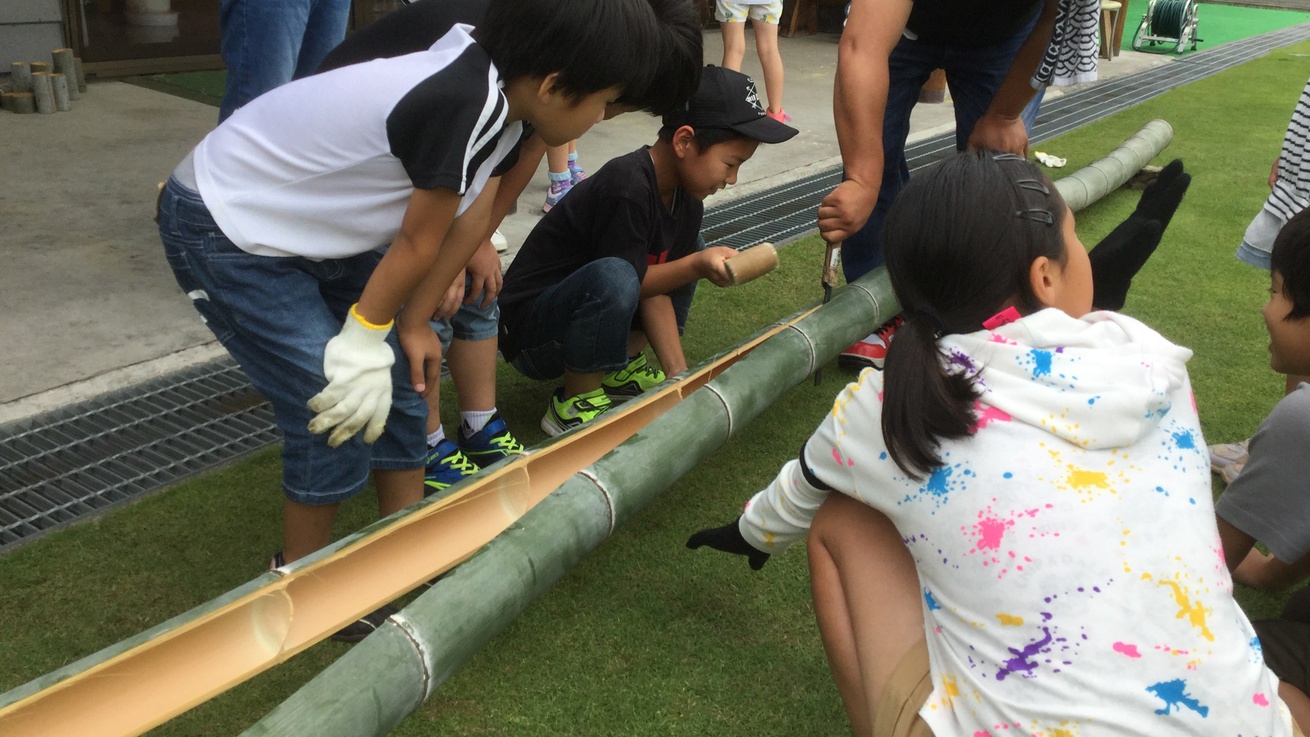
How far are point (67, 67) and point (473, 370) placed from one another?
406 cm

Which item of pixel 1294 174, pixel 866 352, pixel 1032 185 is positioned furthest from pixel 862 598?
pixel 1294 174

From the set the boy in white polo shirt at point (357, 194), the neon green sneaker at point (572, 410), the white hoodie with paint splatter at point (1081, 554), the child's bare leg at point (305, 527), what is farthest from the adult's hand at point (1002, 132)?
the child's bare leg at point (305, 527)

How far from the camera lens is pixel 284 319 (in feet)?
6.27

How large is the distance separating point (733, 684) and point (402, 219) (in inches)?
39.2

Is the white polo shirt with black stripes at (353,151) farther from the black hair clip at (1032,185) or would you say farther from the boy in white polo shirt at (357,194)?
the black hair clip at (1032,185)

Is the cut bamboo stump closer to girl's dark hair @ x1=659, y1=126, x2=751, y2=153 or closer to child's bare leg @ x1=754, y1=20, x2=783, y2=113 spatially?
child's bare leg @ x1=754, y1=20, x2=783, y2=113

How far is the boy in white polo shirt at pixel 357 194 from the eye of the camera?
179 centimetres

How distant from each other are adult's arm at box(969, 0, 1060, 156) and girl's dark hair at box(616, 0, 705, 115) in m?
1.18

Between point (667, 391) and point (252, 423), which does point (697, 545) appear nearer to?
point (667, 391)

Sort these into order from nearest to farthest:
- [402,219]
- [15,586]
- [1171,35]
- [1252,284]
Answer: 1. [402,219]
2. [15,586]
3. [1252,284]
4. [1171,35]

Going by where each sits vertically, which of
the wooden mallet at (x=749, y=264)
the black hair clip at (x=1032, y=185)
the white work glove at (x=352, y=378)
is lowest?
the wooden mallet at (x=749, y=264)

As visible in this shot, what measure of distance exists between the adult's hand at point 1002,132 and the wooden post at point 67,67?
4397mm

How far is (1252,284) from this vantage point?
13.8ft

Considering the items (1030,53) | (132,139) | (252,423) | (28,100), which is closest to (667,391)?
(252,423)
